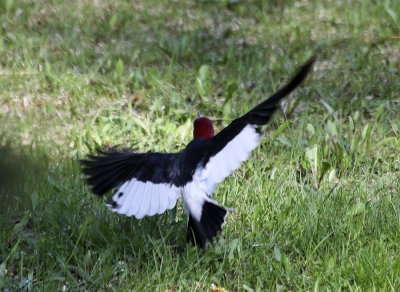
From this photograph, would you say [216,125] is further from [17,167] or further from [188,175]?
[17,167]

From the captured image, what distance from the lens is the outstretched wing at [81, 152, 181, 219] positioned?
268cm

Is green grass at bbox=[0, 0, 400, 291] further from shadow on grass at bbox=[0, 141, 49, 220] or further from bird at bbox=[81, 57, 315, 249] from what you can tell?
bird at bbox=[81, 57, 315, 249]

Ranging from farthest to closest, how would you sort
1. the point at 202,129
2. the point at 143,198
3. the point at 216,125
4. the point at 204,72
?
the point at 204,72, the point at 216,125, the point at 202,129, the point at 143,198

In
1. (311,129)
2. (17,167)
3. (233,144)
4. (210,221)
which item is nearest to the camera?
(17,167)

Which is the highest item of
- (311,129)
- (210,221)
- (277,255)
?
(311,129)

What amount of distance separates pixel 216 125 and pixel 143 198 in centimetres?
163

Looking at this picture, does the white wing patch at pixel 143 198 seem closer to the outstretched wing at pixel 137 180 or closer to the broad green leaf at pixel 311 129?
the outstretched wing at pixel 137 180

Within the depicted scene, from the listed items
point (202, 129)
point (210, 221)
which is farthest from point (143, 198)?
point (202, 129)

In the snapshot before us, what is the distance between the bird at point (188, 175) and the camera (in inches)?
98.1

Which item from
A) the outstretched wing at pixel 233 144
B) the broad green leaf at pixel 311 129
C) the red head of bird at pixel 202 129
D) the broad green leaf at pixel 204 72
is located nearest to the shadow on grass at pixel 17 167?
the outstretched wing at pixel 233 144

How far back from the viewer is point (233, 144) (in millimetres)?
2500

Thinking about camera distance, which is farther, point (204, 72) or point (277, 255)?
point (204, 72)

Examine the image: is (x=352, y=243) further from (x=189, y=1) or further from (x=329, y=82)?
(x=189, y=1)

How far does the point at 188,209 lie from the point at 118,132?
5.01ft
